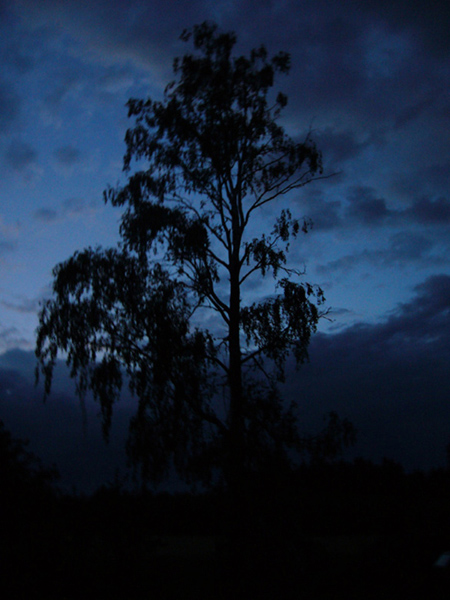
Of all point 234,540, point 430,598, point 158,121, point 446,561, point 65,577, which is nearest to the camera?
point 446,561

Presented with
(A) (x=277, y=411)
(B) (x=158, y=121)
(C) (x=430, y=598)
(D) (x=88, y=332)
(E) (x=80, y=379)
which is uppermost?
(B) (x=158, y=121)

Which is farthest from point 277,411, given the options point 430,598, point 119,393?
point 430,598

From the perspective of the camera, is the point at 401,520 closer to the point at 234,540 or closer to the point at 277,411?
the point at 277,411

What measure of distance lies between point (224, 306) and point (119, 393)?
148 inches

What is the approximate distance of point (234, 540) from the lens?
12250 millimetres

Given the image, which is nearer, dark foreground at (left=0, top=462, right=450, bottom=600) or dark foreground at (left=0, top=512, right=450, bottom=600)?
dark foreground at (left=0, top=512, right=450, bottom=600)

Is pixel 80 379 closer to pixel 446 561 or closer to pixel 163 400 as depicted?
pixel 163 400

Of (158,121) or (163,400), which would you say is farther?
(158,121)

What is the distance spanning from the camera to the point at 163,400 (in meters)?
14.6

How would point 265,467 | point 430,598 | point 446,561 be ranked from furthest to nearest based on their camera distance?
point 265,467, point 430,598, point 446,561

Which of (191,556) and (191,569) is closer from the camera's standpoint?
(191,569)

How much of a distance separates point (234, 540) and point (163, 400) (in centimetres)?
393

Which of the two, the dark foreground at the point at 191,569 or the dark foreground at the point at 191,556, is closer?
the dark foreground at the point at 191,569

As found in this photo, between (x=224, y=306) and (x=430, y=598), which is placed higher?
(x=224, y=306)
